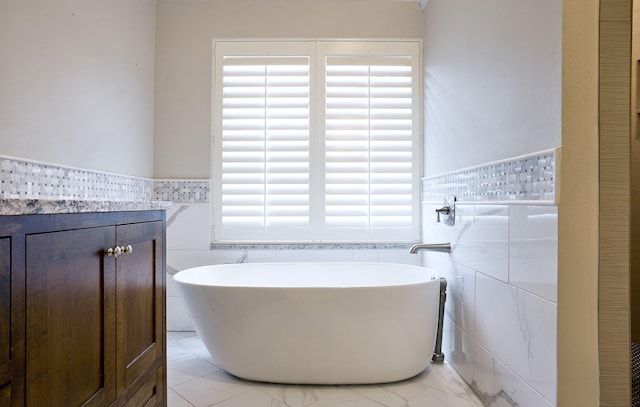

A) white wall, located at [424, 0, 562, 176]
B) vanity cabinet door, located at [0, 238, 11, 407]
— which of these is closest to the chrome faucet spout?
white wall, located at [424, 0, 562, 176]

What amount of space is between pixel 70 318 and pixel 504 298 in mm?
1492

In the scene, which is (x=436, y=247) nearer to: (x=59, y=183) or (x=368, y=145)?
(x=368, y=145)

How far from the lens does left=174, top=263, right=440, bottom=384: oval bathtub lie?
175cm

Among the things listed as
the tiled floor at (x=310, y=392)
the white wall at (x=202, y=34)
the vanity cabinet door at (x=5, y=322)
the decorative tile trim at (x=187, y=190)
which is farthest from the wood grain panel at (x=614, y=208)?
the decorative tile trim at (x=187, y=190)

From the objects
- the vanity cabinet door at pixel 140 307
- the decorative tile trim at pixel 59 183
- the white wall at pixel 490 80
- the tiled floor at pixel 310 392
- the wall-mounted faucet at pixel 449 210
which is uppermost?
the white wall at pixel 490 80

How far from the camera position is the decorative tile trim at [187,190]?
8.70 ft

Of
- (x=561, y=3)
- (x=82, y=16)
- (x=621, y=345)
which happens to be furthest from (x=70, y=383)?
(x=82, y=16)

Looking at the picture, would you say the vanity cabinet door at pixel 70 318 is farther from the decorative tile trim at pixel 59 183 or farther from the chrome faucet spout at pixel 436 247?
the chrome faucet spout at pixel 436 247

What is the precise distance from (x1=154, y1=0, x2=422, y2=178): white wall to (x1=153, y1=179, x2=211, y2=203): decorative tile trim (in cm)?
6

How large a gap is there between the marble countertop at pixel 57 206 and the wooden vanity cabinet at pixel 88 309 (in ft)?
0.05

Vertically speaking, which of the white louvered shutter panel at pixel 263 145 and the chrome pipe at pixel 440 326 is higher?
the white louvered shutter panel at pixel 263 145

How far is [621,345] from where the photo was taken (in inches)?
46.6

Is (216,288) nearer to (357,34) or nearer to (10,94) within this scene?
(10,94)

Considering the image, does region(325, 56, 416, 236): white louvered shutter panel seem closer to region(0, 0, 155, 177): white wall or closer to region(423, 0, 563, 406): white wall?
region(423, 0, 563, 406): white wall
